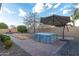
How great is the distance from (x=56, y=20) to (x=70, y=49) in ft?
1.10

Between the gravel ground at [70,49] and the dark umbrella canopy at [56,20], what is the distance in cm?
22

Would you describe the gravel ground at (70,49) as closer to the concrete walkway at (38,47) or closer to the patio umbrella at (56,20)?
the concrete walkway at (38,47)

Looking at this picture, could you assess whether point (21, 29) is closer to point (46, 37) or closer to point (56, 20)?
point (46, 37)

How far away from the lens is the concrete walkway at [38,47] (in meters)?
2.55

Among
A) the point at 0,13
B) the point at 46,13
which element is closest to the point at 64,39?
the point at 46,13

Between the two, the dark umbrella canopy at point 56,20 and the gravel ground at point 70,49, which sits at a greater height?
the dark umbrella canopy at point 56,20

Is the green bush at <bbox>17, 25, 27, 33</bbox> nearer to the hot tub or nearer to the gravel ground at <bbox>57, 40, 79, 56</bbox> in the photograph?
the hot tub

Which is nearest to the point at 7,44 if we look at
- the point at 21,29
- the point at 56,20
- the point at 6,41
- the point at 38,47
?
the point at 6,41

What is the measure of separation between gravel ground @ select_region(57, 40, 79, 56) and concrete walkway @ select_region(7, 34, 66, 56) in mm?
44

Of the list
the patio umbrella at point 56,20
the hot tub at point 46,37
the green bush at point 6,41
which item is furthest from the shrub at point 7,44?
the patio umbrella at point 56,20

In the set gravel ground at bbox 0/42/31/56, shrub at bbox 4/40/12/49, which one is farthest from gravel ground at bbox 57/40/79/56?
shrub at bbox 4/40/12/49

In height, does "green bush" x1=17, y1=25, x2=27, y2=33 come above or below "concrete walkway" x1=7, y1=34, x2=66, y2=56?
above

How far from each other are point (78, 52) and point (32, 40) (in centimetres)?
50

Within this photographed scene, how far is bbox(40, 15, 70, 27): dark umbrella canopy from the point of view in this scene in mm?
2549
